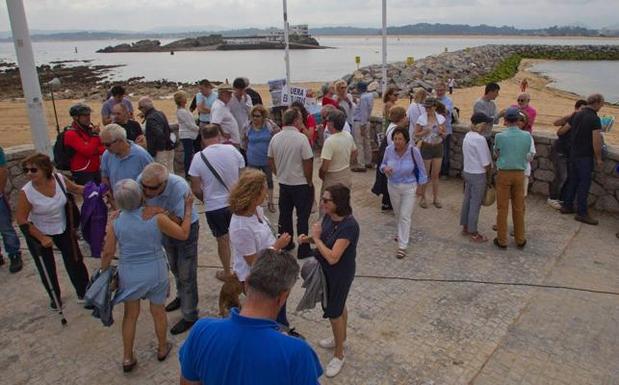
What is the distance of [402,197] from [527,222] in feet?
6.81

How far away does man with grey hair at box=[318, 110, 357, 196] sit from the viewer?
529 centimetres

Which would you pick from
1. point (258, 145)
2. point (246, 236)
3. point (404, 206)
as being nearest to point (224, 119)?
point (258, 145)

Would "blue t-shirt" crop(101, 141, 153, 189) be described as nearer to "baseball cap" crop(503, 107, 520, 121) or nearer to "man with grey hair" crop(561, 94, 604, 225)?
"baseball cap" crop(503, 107, 520, 121)

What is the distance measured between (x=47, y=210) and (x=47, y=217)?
0.08 m

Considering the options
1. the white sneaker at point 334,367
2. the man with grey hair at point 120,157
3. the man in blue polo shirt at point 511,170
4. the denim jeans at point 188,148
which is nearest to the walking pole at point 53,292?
the man with grey hair at point 120,157

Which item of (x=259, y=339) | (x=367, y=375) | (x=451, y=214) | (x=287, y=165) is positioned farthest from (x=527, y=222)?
(x=259, y=339)

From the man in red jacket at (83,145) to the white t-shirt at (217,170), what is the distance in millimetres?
1783

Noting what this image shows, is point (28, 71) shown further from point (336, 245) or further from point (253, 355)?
point (253, 355)

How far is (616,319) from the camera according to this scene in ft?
13.8

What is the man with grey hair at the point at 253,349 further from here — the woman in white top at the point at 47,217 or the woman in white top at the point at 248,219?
the woman in white top at the point at 47,217

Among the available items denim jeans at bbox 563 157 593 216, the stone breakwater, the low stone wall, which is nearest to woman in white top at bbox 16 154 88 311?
the low stone wall

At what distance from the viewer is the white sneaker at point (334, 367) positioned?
3.57m

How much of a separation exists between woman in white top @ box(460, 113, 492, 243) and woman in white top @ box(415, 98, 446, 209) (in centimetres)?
107

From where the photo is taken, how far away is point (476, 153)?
18.3 ft
